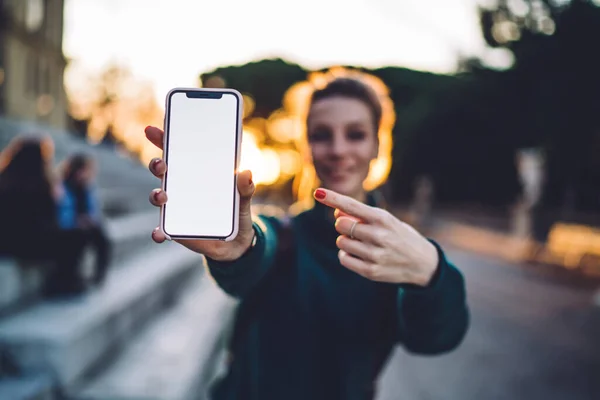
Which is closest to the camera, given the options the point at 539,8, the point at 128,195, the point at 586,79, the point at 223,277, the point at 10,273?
the point at 223,277

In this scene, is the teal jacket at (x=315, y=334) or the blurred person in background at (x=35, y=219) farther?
A: the blurred person in background at (x=35, y=219)

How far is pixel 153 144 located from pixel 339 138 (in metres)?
0.56

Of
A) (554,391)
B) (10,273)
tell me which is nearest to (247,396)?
(10,273)

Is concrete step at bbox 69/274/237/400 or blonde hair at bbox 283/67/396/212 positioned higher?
blonde hair at bbox 283/67/396/212

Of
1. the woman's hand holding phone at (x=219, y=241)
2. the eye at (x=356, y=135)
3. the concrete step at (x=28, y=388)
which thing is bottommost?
the concrete step at (x=28, y=388)

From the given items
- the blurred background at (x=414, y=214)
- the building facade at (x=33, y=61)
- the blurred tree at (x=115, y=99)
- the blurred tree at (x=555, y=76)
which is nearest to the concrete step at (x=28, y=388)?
the blurred background at (x=414, y=214)

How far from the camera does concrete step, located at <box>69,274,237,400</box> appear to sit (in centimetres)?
326

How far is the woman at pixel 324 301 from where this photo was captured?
114 cm

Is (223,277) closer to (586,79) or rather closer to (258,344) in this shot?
(258,344)

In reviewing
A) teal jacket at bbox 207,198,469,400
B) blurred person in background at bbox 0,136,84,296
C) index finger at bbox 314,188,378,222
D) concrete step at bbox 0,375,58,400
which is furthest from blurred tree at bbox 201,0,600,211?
index finger at bbox 314,188,378,222

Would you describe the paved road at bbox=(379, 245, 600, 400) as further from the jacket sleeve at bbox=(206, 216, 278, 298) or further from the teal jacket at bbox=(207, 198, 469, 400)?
the jacket sleeve at bbox=(206, 216, 278, 298)

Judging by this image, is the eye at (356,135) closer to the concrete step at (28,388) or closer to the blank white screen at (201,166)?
the blank white screen at (201,166)

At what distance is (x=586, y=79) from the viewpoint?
44.5 ft

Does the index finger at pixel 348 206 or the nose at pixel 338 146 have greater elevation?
the nose at pixel 338 146
